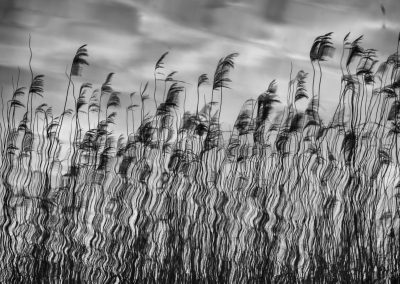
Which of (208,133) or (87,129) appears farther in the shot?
(87,129)

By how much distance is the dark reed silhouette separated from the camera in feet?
12.5

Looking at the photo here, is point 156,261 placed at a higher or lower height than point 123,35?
lower

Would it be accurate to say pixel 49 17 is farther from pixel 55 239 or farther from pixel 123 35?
pixel 55 239

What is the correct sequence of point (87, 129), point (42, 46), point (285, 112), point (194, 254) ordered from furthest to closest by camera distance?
point (42, 46), point (87, 129), point (285, 112), point (194, 254)

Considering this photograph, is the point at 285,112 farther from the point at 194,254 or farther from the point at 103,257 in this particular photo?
the point at 103,257

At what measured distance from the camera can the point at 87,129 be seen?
4520mm

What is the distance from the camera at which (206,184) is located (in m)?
4.09

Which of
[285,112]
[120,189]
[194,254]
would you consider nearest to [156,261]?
[194,254]

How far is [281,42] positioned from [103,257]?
2.06 meters

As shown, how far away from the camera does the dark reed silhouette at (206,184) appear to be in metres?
3.80

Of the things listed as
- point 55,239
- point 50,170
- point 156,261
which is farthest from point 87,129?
point 156,261

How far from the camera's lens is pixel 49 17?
5.09 metres

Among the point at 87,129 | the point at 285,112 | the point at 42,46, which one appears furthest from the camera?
the point at 42,46

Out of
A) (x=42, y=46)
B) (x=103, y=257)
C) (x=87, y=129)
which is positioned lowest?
(x=103, y=257)
